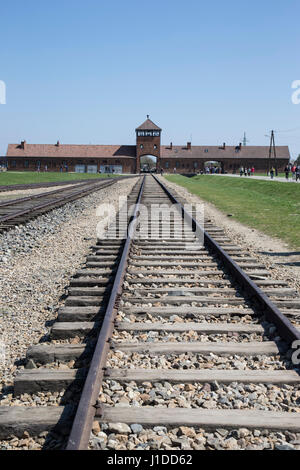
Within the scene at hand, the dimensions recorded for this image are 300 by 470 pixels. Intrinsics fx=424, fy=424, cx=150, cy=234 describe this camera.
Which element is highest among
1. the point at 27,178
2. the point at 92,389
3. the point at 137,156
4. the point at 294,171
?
the point at 137,156

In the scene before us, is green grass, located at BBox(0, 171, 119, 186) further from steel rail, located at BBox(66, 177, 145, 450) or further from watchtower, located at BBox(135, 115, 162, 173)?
watchtower, located at BBox(135, 115, 162, 173)

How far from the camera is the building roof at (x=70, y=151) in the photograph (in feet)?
304

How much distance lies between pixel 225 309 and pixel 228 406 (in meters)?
1.79

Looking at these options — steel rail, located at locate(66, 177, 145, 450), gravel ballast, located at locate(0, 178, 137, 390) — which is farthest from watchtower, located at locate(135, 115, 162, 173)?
steel rail, located at locate(66, 177, 145, 450)

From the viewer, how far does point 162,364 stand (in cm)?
334

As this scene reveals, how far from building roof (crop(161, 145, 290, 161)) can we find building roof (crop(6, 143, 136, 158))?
960 centimetres

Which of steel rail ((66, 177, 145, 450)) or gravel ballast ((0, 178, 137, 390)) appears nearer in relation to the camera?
steel rail ((66, 177, 145, 450))

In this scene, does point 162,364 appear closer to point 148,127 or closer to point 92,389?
point 92,389

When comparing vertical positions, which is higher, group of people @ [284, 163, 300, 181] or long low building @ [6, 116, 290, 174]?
long low building @ [6, 116, 290, 174]

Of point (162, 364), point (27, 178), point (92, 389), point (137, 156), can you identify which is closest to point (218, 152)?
point (137, 156)

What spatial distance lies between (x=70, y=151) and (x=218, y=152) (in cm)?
3415

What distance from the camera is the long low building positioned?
9244 centimetres

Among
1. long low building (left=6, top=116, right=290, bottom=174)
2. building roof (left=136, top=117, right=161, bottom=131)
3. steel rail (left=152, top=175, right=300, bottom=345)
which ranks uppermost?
building roof (left=136, top=117, right=161, bottom=131)
